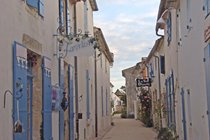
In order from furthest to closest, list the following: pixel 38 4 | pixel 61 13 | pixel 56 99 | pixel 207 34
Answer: pixel 61 13, pixel 56 99, pixel 38 4, pixel 207 34

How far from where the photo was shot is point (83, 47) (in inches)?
519

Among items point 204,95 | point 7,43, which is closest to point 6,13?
point 7,43

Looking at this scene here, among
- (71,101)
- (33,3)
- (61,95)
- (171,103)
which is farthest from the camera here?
(171,103)

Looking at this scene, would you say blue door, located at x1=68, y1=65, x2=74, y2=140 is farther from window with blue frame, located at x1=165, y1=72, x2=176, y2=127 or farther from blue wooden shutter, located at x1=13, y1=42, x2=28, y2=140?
blue wooden shutter, located at x1=13, y1=42, x2=28, y2=140

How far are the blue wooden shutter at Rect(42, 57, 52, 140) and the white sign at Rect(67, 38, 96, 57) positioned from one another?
1092mm

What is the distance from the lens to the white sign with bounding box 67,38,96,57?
13139 mm

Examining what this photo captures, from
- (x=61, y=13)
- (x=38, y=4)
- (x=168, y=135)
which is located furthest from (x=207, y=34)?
(x=168, y=135)

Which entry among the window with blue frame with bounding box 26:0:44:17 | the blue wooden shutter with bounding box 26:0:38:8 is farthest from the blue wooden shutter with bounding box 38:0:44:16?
the blue wooden shutter with bounding box 26:0:38:8

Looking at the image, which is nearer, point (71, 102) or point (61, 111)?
point (61, 111)

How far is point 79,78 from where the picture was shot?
19.0 meters

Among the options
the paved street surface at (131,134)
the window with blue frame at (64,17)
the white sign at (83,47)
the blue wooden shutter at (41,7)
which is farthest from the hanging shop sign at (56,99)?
the paved street surface at (131,134)

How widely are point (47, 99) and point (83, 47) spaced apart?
197cm

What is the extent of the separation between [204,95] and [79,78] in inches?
364

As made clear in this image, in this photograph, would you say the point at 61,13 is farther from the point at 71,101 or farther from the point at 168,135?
the point at 168,135
